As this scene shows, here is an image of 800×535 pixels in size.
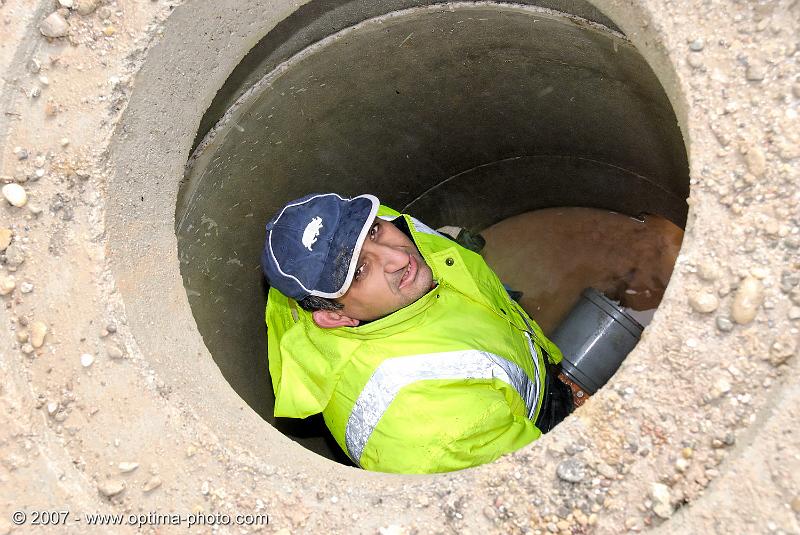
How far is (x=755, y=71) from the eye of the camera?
5.27 ft

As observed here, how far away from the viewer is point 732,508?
4.57 ft

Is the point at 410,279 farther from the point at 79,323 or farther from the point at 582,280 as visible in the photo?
the point at 582,280

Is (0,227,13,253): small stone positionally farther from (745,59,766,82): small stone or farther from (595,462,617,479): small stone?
(745,59,766,82): small stone

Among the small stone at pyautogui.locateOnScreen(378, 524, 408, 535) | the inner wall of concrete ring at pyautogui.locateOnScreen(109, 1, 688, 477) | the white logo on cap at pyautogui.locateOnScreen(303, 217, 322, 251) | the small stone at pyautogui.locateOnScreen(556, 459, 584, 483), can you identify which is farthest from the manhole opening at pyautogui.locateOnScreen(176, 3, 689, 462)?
the small stone at pyautogui.locateOnScreen(556, 459, 584, 483)

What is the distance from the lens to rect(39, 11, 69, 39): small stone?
1959mm

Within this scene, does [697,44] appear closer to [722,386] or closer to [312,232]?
[722,386]

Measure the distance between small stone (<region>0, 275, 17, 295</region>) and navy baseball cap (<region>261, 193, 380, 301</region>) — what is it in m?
0.83

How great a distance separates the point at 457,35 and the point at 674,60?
1.24 metres

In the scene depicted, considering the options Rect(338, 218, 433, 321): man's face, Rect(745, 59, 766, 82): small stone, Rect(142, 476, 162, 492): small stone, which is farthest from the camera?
Rect(338, 218, 433, 321): man's face

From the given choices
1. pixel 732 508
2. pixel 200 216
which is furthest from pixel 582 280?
pixel 732 508

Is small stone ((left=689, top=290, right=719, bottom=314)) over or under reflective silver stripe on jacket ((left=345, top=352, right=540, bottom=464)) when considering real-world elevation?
over

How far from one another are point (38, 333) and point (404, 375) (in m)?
1.17

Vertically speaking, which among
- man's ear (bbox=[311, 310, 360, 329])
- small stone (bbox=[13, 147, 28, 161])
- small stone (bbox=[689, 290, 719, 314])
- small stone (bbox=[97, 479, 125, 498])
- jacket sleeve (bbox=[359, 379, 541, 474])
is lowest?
jacket sleeve (bbox=[359, 379, 541, 474])

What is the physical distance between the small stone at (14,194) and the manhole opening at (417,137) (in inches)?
25.2
